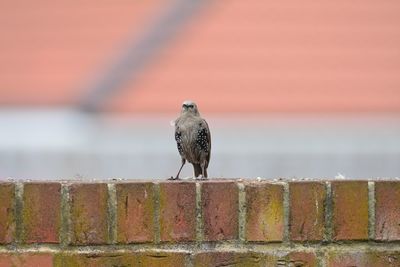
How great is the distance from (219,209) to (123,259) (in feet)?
0.69

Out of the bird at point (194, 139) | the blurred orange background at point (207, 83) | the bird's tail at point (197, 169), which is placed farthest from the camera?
the blurred orange background at point (207, 83)

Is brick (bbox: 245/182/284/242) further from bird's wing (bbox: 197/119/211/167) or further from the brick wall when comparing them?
bird's wing (bbox: 197/119/211/167)

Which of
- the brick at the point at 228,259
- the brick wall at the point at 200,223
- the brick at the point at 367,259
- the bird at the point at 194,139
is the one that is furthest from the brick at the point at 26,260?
the bird at the point at 194,139

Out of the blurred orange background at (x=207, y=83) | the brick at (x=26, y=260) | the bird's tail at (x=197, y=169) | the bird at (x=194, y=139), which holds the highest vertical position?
the blurred orange background at (x=207, y=83)

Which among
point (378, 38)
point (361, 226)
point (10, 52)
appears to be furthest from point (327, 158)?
point (361, 226)

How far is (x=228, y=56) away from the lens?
936 cm

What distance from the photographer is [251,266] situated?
208 cm

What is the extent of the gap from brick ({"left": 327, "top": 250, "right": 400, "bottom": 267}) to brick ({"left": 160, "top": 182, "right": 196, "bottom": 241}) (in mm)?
288

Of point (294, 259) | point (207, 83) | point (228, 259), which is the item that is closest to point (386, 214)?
point (294, 259)

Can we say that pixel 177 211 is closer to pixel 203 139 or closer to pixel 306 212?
pixel 306 212

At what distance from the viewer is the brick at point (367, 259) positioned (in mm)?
2096

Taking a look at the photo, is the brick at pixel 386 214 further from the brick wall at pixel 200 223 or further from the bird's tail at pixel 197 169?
the bird's tail at pixel 197 169

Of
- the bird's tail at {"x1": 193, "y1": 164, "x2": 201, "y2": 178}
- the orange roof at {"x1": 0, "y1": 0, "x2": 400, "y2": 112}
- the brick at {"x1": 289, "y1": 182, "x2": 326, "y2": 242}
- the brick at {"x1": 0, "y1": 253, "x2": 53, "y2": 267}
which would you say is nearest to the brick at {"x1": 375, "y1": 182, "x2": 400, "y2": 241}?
the brick at {"x1": 289, "y1": 182, "x2": 326, "y2": 242}

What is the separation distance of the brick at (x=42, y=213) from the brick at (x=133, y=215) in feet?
0.40
